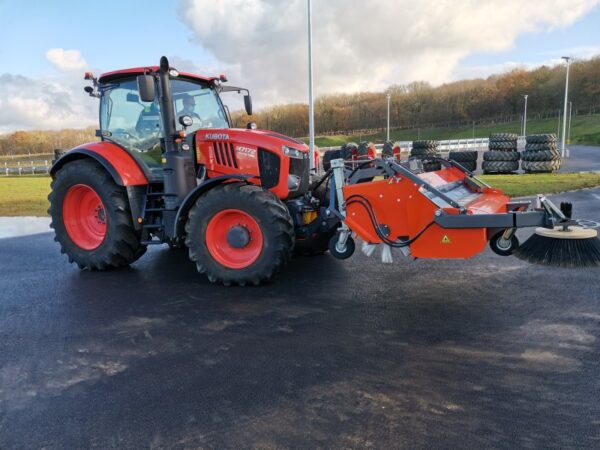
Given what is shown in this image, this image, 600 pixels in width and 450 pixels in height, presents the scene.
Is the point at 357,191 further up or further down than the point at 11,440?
further up

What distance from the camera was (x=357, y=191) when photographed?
5129 millimetres

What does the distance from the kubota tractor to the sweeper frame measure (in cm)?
1

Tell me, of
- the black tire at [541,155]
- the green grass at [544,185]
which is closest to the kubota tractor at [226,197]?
the green grass at [544,185]

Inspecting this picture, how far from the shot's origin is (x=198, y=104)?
265 inches

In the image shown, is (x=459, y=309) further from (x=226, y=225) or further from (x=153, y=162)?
(x=153, y=162)

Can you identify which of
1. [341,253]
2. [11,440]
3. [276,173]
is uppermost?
[276,173]

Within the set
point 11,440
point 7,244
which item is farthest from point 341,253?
point 7,244

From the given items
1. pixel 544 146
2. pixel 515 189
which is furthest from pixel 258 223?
pixel 544 146

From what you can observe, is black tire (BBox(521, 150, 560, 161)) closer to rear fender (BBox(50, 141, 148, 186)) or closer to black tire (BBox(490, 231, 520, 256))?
black tire (BBox(490, 231, 520, 256))

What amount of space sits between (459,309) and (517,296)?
2.53 ft

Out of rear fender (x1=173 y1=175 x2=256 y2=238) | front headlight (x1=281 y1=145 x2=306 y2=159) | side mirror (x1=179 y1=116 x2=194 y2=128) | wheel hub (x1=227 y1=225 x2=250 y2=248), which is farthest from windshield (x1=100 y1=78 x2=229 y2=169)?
wheel hub (x1=227 y1=225 x2=250 y2=248)

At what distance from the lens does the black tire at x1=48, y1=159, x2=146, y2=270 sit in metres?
6.26

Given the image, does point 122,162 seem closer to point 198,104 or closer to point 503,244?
point 198,104

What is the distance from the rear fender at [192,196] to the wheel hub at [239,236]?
540 mm
